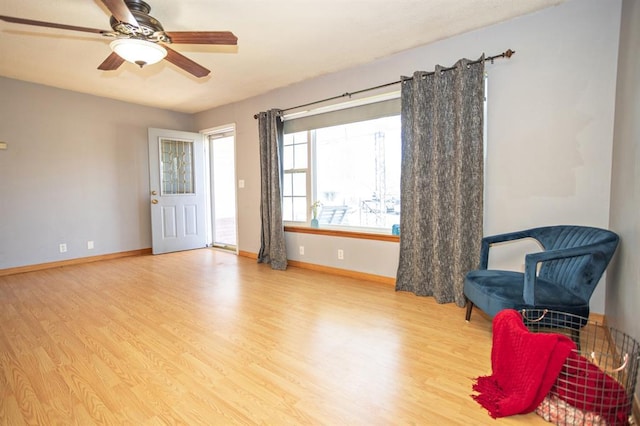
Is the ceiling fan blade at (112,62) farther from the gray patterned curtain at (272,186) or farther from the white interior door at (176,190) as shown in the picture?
the white interior door at (176,190)

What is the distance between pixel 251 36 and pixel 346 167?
1853mm

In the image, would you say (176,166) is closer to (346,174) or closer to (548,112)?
(346,174)

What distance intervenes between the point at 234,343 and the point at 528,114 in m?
3.01

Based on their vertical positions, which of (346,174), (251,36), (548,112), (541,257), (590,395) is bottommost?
(590,395)

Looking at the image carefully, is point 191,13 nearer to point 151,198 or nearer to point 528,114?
point 528,114

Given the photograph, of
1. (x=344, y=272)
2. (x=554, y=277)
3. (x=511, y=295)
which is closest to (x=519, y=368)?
(x=511, y=295)

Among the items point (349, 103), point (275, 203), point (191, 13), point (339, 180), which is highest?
point (191, 13)

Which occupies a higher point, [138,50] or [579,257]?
[138,50]

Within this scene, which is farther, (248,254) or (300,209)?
(248,254)

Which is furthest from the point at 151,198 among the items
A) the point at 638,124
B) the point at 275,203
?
the point at 638,124

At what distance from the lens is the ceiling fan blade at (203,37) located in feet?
6.91

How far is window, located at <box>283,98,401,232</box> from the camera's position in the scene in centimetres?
369

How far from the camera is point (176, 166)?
18.7 feet

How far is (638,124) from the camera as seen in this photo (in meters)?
1.73
